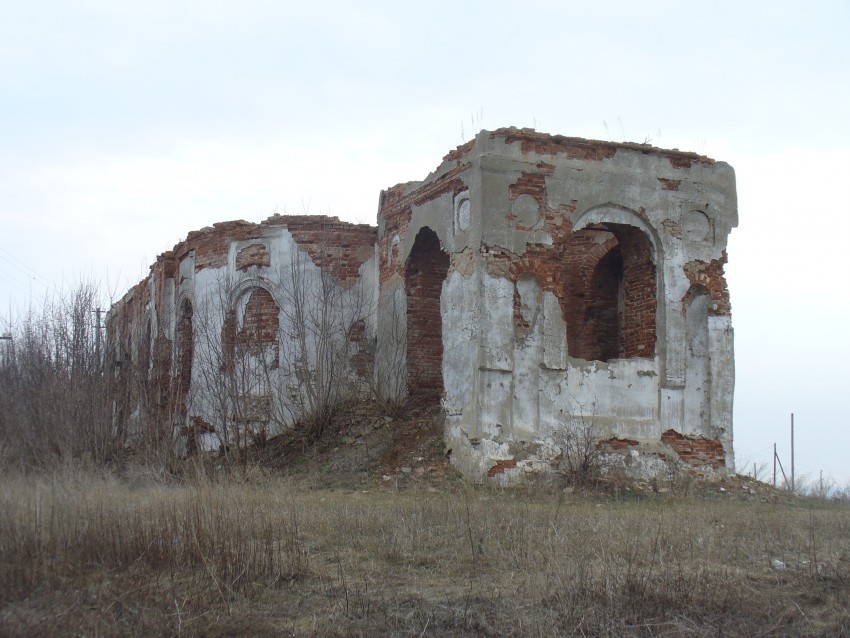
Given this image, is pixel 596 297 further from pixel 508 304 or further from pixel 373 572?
pixel 373 572

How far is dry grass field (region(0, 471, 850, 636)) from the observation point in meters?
5.53

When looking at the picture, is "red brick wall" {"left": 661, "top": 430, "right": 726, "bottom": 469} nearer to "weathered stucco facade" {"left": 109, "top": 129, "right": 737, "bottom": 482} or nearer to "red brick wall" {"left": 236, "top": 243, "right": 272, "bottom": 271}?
"weathered stucco facade" {"left": 109, "top": 129, "right": 737, "bottom": 482}

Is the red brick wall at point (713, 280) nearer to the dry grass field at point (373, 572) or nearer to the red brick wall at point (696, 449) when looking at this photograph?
the red brick wall at point (696, 449)

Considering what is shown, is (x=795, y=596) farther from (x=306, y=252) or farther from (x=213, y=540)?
(x=306, y=252)

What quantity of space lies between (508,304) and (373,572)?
6055 millimetres

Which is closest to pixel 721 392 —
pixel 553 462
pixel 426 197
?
pixel 553 462

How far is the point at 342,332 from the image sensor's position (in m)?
15.7

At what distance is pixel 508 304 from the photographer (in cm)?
1228

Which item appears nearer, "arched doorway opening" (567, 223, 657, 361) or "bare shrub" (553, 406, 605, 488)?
"bare shrub" (553, 406, 605, 488)

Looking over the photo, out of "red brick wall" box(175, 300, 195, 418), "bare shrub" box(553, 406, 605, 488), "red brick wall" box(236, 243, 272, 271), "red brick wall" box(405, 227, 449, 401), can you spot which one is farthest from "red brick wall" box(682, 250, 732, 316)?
"red brick wall" box(175, 300, 195, 418)

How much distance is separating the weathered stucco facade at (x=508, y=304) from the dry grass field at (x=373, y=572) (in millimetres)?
3875

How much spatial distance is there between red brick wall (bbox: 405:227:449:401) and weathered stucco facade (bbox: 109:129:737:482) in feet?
0.11

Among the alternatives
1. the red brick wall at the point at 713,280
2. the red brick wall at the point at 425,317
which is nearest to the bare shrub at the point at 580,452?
the red brick wall at the point at 713,280

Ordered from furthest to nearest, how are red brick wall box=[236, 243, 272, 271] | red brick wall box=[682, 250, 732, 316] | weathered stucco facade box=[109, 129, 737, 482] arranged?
red brick wall box=[236, 243, 272, 271], red brick wall box=[682, 250, 732, 316], weathered stucco facade box=[109, 129, 737, 482]
